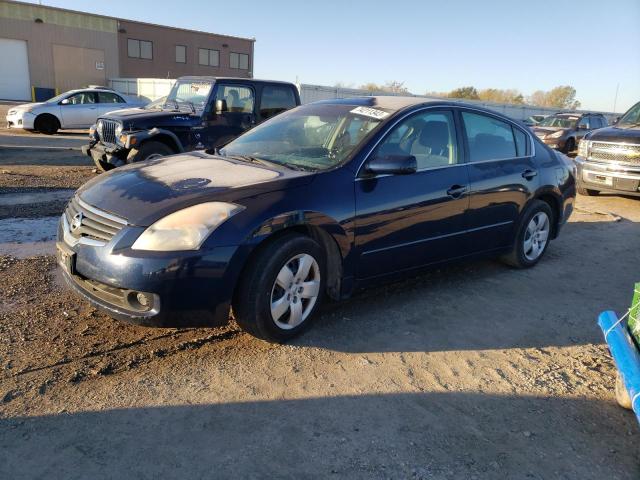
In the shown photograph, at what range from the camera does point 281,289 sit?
3.43 m

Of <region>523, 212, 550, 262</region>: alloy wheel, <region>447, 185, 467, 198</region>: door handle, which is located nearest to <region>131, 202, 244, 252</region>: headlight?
<region>447, 185, 467, 198</region>: door handle

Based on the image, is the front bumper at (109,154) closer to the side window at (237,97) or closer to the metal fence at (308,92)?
the side window at (237,97)

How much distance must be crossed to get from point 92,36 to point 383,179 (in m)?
47.7

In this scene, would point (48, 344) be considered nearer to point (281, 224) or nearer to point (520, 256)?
point (281, 224)

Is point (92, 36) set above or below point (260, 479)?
above

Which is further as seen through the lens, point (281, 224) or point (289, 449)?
point (281, 224)

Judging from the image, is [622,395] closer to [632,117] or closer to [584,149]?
[584,149]

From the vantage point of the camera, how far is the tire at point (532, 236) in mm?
5223

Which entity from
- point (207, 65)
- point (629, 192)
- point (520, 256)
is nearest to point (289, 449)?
point (520, 256)

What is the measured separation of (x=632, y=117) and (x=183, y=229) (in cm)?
1003

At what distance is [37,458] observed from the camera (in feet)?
7.77

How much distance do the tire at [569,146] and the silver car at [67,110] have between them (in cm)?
1459

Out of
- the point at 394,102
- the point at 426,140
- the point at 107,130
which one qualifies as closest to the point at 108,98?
the point at 107,130

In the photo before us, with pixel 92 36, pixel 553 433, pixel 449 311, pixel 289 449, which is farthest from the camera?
pixel 92 36
